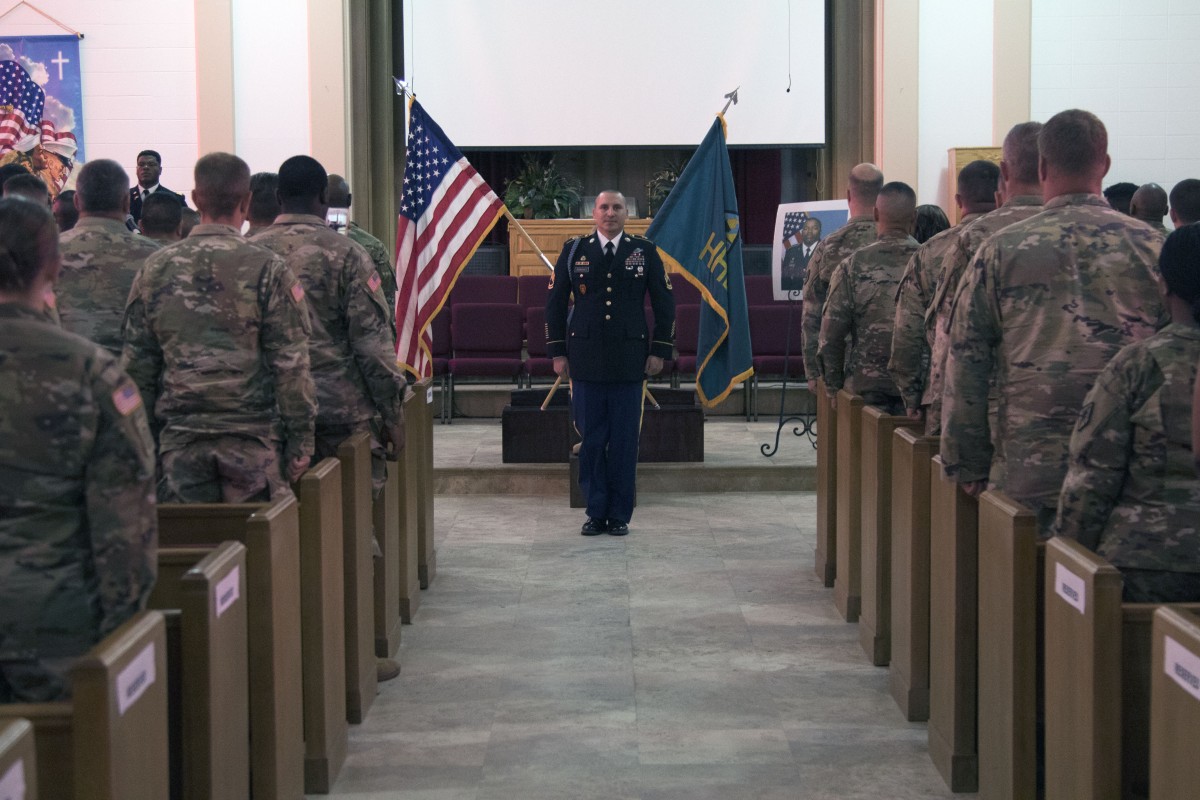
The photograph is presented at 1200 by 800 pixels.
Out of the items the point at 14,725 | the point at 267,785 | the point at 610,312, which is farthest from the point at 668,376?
the point at 14,725

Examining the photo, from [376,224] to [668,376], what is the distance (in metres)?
3.33

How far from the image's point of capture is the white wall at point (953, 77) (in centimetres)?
1102

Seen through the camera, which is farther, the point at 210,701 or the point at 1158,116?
the point at 1158,116

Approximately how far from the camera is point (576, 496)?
746cm

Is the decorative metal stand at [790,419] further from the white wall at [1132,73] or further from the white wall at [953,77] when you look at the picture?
the white wall at [1132,73]

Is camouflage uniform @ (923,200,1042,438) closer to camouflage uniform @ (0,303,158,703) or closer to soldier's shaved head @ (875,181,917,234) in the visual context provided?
soldier's shaved head @ (875,181,917,234)

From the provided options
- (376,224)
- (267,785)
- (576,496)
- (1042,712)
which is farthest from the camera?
(376,224)

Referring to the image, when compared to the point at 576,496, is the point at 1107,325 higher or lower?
higher

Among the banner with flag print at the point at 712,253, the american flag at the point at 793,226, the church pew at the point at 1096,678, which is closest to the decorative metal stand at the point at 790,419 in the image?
the american flag at the point at 793,226

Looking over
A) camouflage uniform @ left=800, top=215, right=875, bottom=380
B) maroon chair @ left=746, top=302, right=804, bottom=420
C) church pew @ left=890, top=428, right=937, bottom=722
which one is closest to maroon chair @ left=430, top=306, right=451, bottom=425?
maroon chair @ left=746, top=302, right=804, bottom=420

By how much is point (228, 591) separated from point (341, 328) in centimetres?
195

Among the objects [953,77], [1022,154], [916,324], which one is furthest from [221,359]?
[953,77]

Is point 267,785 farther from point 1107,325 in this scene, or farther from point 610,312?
point 610,312

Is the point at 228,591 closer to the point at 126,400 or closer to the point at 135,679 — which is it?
the point at 126,400
